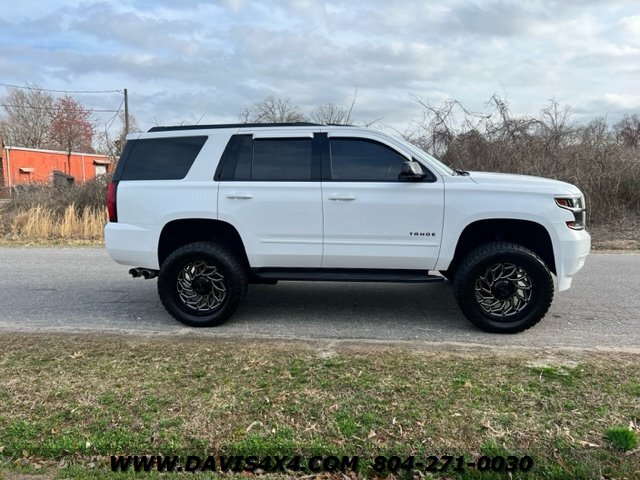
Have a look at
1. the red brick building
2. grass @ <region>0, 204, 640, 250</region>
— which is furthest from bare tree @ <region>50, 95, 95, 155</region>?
grass @ <region>0, 204, 640, 250</region>

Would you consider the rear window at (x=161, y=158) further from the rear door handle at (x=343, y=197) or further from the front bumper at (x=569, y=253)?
the front bumper at (x=569, y=253)

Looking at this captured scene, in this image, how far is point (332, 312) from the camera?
589 cm

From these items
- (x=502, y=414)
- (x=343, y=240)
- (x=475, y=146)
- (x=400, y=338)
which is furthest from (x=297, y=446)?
(x=475, y=146)

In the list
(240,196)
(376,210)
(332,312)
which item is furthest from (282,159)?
(332,312)

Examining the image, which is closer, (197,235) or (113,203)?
(113,203)

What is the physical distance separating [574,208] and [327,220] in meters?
2.40

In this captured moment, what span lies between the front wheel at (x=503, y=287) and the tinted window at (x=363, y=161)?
3.88 ft

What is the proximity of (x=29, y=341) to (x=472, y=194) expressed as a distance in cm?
446

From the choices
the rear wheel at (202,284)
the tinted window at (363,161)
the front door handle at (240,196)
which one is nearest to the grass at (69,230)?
the rear wheel at (202,284)

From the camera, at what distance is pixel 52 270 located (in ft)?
27.9

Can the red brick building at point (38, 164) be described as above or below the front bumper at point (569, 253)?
above

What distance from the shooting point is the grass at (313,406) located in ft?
9.58

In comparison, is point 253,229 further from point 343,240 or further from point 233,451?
point 233,451

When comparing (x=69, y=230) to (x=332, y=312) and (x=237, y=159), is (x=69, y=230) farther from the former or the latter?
(x=332, y=312)
